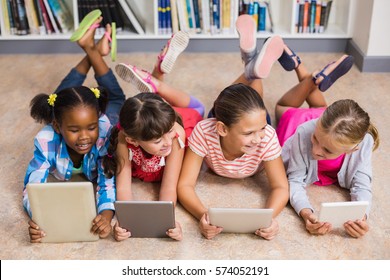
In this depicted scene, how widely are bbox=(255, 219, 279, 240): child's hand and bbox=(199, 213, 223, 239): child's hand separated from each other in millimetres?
126

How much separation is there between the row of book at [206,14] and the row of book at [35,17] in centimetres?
57

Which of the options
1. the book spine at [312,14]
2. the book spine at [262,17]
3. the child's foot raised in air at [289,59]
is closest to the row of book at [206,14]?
the book spine at [262,17]

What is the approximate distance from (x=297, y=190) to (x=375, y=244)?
12.3 inches

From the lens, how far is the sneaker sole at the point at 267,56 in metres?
2.18

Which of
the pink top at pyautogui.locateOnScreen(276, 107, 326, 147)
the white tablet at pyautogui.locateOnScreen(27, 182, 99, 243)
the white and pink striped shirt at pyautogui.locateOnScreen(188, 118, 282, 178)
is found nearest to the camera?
the white tablet at pyautogui.locateOnScreen(27, 182, 99, 243)

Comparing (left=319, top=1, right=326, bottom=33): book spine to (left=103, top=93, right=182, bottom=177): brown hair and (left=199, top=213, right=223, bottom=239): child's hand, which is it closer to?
(left=103, top=93, right=182, bottom=177): brown hair

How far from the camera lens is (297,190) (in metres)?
1.90

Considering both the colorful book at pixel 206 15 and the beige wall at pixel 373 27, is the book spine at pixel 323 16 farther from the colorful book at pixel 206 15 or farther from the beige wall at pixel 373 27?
the colorful book at pixel 206 15

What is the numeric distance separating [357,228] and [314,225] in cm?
13

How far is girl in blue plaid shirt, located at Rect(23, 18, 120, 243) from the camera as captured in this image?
180 centimetres

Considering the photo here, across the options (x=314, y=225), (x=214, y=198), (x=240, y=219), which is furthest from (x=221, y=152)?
(x=314, y=225)

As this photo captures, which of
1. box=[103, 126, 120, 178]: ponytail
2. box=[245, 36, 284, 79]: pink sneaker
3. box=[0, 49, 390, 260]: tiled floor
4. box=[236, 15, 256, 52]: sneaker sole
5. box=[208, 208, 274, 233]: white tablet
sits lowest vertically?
box=[0, 49, 390, 260]: tiled floor

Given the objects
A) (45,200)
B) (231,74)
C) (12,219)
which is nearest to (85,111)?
(45,200)

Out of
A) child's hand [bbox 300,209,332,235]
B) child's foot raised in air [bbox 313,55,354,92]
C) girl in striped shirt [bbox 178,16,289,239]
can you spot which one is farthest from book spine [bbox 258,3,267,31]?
child's hand [bbox 300,209,332,235]
